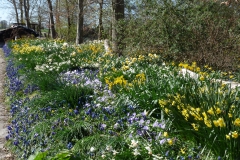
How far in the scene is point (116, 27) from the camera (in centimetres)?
1007

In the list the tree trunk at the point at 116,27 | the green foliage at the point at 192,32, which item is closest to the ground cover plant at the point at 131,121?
the green foliage at the point at 192,32

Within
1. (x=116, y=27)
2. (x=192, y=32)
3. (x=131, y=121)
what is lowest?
(x=131, y=121)

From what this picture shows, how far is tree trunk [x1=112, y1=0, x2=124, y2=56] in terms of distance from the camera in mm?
10102

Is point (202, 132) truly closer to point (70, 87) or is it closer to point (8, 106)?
point (70, 87)

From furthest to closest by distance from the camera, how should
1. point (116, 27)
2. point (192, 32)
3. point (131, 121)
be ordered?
point (116, 27) → point (192, 32) → point (131, 121)

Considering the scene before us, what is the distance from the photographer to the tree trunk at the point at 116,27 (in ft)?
33.1

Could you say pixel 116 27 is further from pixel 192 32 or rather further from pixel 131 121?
pixel 131 121

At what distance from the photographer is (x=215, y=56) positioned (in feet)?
25.3

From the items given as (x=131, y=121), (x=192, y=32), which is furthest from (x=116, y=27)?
(x=131, y=121)

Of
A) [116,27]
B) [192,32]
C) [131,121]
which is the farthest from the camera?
[116,27]

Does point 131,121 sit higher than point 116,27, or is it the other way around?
point 116,27

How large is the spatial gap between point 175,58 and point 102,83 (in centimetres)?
322

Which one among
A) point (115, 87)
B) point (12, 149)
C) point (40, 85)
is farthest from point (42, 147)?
point (40, 85)

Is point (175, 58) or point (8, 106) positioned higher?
point (175, 58)
